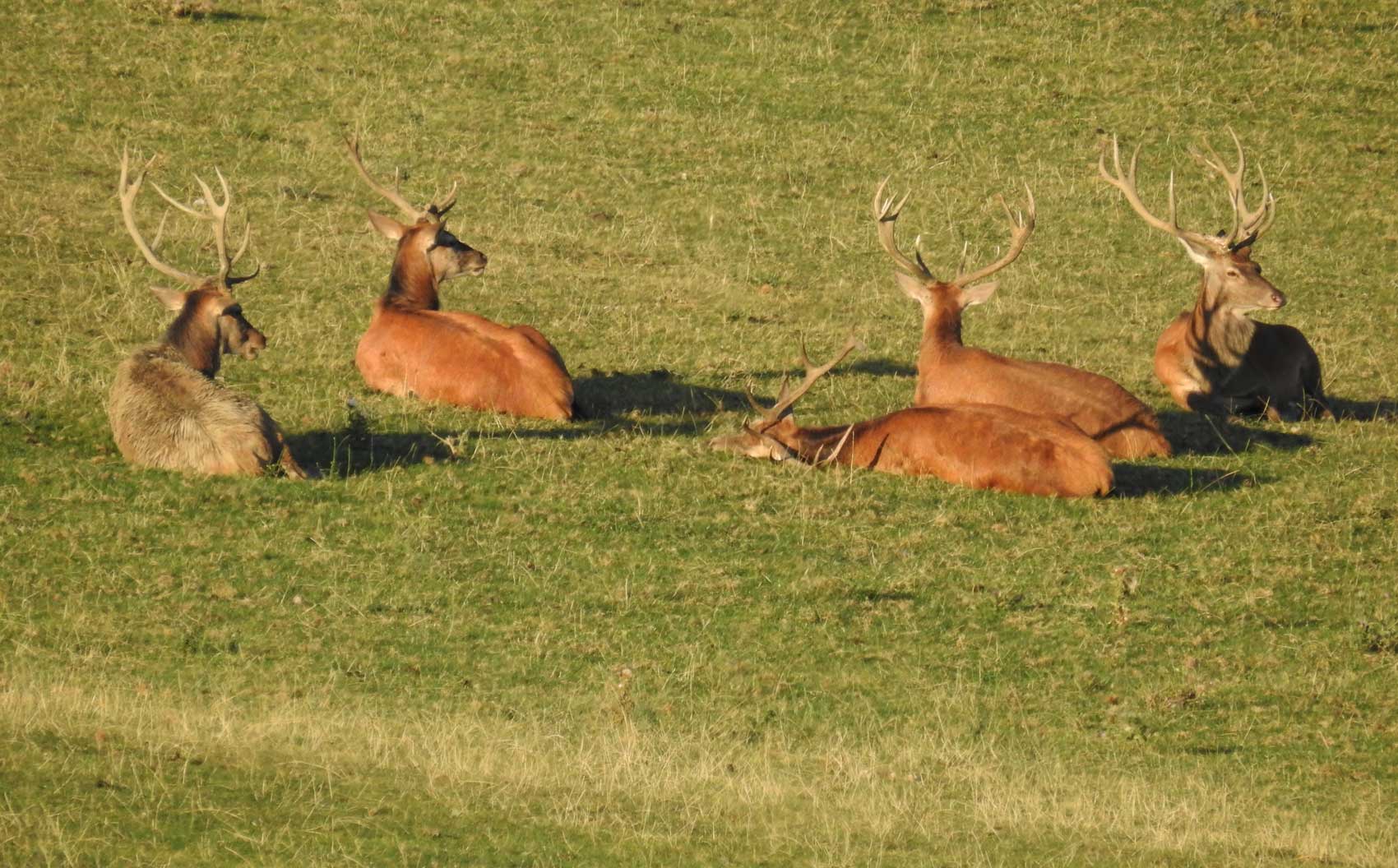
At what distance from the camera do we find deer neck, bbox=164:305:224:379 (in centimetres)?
1365

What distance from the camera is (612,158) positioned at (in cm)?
2309

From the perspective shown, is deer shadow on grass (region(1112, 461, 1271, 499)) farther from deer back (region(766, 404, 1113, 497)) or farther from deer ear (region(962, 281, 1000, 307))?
deer ear (region(962, 281, 1000, 307))

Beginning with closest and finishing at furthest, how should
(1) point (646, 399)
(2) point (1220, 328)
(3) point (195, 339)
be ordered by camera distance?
1. (3) point (195, 339)
2. (1) point (646, 399)
3. (2) point (1220, 328)

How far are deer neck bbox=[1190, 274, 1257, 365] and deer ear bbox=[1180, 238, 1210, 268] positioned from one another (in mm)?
141

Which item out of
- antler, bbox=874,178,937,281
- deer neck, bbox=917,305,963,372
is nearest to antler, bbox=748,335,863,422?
deer neck, bbox=917,305,963,372

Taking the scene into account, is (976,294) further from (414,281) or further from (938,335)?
(414,281)

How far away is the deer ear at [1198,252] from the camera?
1725cm

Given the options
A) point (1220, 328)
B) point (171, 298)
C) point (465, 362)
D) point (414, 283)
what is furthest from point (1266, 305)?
point (171, 298)

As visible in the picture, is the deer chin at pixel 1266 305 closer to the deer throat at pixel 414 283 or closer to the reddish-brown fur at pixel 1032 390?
the reddish-brown fur at pixel 1032 390

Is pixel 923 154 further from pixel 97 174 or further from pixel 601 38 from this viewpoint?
pixel 97 174

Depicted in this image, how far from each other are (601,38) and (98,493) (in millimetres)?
15224

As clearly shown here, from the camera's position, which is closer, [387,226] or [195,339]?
[195,339]

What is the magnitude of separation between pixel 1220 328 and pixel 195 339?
8.82 metres

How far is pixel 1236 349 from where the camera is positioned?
16859 millimetres
